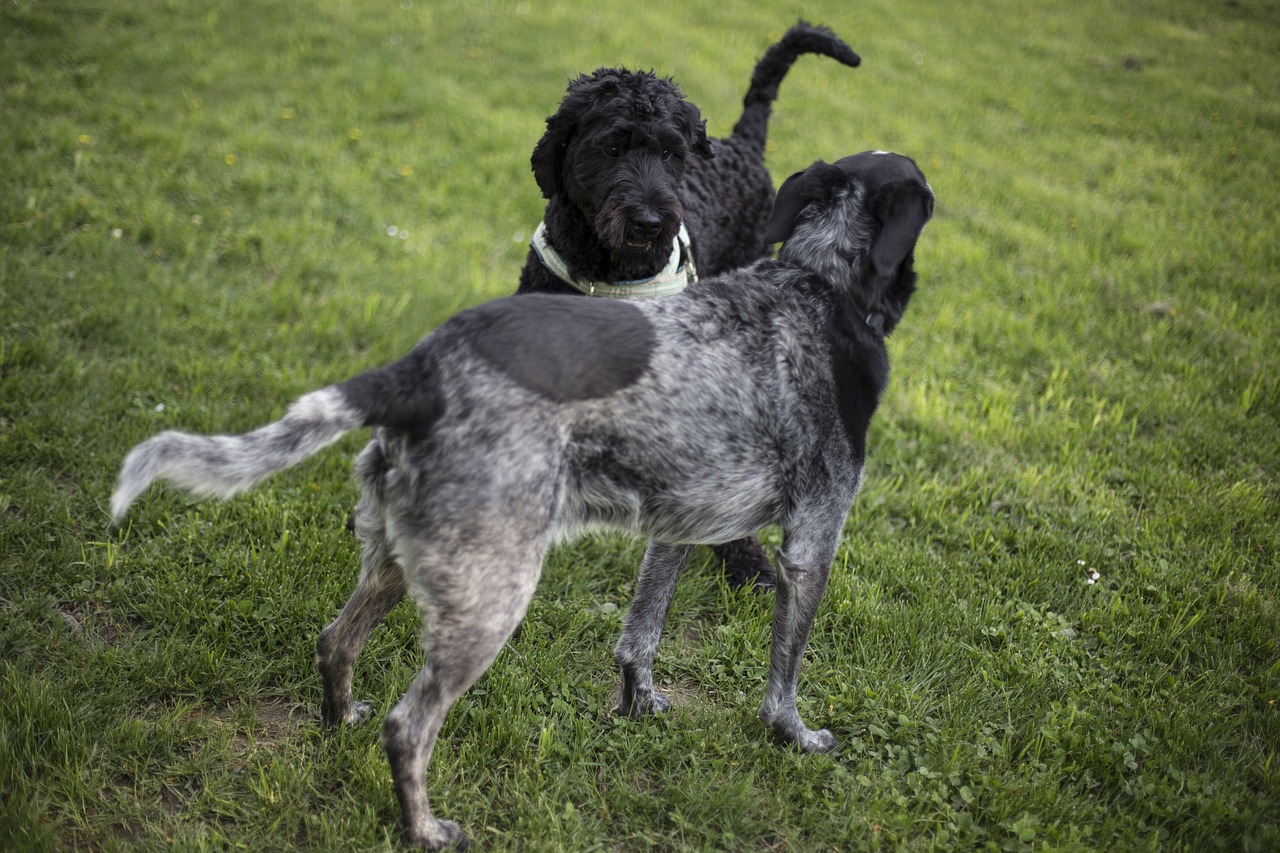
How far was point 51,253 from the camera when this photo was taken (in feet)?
20.6

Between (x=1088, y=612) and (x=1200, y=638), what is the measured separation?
0.51 m

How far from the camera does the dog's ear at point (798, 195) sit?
3518 mm

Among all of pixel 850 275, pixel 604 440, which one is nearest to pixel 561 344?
pixel 604 440

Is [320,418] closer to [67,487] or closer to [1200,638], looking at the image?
[67,487]

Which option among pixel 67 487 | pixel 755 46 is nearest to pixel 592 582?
pixel 67 487

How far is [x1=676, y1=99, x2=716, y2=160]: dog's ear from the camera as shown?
459 centimetres

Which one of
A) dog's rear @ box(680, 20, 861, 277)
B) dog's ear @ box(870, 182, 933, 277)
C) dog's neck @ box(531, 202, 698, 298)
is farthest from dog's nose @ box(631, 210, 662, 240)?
dog's ear @ box(870, 182, 933, 277)

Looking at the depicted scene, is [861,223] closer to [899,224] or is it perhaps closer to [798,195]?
[899,224]

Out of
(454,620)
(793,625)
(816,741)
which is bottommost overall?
(816,741)

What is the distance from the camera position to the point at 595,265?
14.9 feet

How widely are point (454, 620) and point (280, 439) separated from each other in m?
0.79

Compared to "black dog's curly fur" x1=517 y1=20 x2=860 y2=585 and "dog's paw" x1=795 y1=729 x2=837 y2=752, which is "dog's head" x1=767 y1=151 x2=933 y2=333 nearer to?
"black dog's curly fur" x1=517 y1=20 x2=860 y2=585

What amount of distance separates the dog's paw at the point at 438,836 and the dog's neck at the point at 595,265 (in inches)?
102

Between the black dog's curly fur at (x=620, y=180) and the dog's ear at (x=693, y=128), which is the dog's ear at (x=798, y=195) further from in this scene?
the dog's ear at (x=693, y=128)
